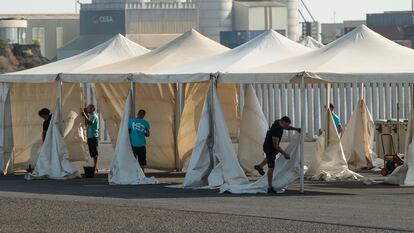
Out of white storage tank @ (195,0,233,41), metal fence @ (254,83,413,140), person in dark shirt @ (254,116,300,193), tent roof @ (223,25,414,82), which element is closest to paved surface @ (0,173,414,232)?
person in dark shirt @ (254,116,300,193)

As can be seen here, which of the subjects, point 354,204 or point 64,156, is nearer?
point 354,204

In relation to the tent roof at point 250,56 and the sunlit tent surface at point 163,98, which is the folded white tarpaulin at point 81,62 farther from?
the tent roof at point 250,56

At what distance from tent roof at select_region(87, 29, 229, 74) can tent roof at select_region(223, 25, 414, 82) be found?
3903 millimetres

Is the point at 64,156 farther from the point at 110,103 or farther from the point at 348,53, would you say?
the point at 348,53

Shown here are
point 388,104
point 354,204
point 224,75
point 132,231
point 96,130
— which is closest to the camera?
point 132,231

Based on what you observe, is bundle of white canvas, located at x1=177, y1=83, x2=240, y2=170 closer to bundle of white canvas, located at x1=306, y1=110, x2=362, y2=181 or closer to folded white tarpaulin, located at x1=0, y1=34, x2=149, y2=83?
folded white tarpaulin, located at x1=0, y1=34, x2=149, y2=83

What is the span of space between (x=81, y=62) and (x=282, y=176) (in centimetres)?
854

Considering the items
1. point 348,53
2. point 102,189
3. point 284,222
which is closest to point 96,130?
point 102,189

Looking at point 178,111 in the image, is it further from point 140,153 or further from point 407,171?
point 407,171

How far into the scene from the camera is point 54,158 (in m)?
26.6

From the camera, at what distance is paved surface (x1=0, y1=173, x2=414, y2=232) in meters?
15.8

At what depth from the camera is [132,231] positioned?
1543 cm

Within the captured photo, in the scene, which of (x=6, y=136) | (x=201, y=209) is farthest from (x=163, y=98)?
(x=201, y=209)

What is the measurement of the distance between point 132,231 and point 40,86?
1476cm
